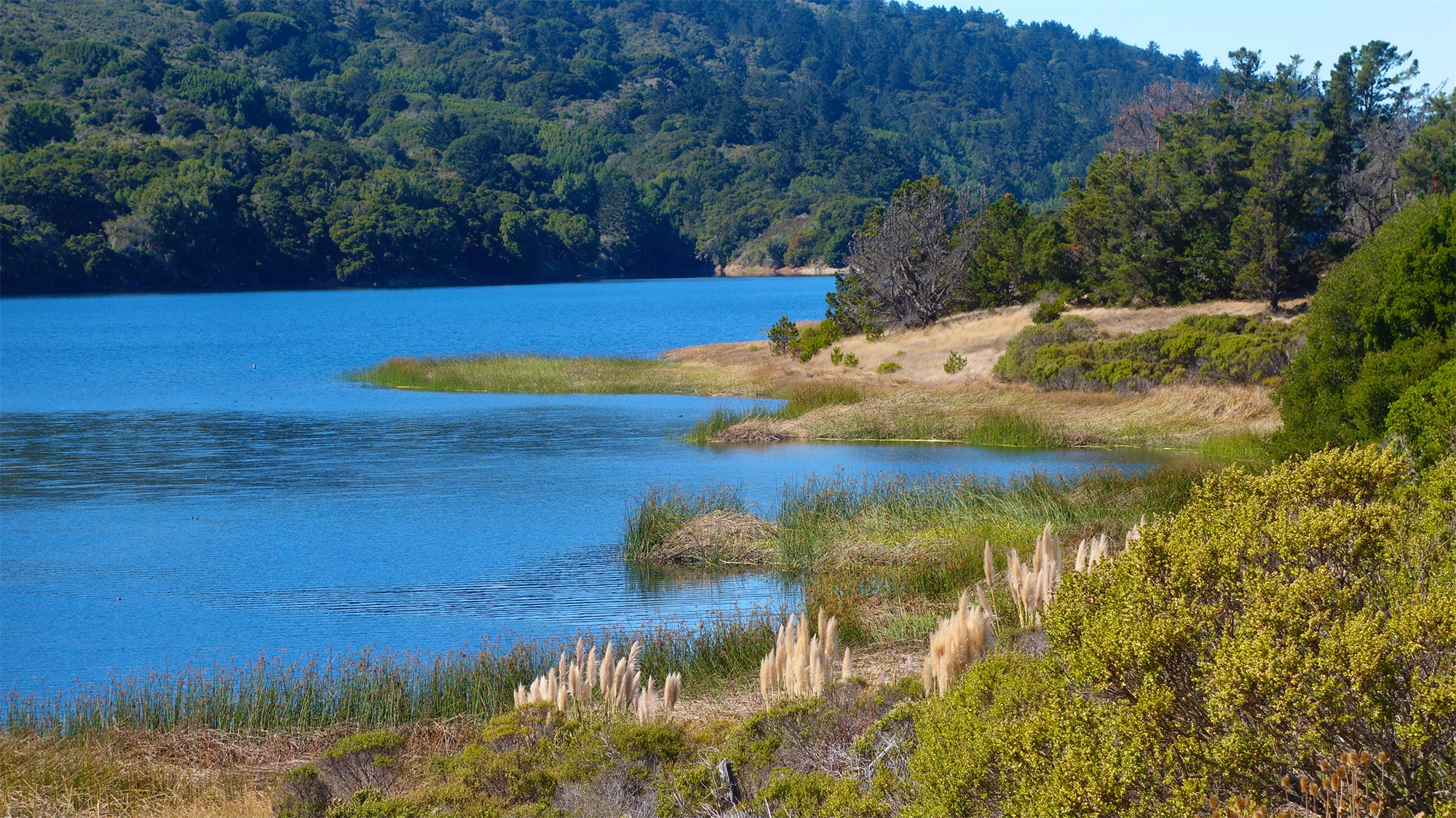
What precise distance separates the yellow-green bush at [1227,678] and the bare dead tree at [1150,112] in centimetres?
6528

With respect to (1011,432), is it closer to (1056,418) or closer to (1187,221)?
(1056,418)

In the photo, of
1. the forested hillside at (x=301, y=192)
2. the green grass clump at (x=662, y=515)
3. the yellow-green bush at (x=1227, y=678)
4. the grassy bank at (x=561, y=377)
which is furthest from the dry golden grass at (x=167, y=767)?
the forested hillside at (x=301, y=192)

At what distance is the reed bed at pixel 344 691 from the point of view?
10.5 m

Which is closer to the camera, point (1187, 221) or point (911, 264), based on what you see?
point (1187, 221)

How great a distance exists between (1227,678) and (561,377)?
40.7m

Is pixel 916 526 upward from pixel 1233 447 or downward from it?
upward

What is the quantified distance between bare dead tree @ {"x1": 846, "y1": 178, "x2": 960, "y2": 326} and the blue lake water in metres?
11.7

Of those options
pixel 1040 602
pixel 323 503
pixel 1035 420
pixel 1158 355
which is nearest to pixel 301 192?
pixel 1158 355

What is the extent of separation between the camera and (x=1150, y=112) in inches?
2928

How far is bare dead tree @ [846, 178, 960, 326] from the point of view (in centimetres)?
4900

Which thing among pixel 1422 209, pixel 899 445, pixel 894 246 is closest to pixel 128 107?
pixel 894 246

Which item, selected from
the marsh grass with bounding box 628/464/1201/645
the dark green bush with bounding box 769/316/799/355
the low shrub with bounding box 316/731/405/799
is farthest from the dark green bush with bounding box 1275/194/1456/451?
the dark green bush with bounding box 769/316/799/355

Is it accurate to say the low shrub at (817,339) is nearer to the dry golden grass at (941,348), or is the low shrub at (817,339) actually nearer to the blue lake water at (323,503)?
the dry golden grass at (941,348)

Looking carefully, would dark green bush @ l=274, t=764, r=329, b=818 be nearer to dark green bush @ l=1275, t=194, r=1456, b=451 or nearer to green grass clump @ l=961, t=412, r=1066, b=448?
dark green bush @ l=1275, t=194, r=1456, b=451
